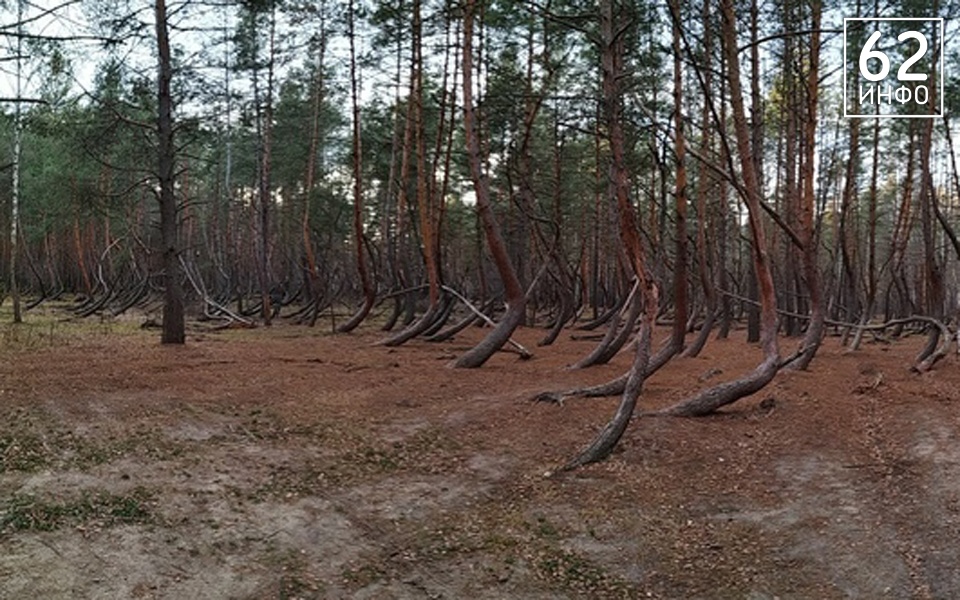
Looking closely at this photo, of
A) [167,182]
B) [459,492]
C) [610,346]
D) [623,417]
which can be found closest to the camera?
[459,492]

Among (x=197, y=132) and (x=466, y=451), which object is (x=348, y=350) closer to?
(x=197, y=132)

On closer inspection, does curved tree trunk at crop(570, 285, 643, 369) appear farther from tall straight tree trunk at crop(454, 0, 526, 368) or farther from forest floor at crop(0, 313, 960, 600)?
forest floor at crop(0, 313, 960, 600)

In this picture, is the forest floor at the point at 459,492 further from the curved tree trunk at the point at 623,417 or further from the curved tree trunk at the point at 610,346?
the curved tree trunk at the point at 610,346

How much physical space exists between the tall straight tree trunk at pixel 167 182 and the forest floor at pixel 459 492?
12.0 ft

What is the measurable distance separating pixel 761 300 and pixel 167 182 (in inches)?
377

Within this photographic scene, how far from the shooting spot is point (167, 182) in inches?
482

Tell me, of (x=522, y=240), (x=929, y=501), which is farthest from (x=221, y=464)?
(x=522, y=240)

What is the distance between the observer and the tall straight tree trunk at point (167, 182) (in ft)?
40.0

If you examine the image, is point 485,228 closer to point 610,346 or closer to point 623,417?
point 610,346

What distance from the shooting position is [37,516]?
450 centimetres

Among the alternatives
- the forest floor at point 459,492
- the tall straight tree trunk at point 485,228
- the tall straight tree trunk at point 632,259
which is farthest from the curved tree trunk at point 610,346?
the tall straight tree trunk at point 632,259

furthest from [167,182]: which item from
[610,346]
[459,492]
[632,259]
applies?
[459,492]

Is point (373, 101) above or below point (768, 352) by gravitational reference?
above

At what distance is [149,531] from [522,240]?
14.2 m
